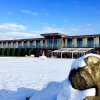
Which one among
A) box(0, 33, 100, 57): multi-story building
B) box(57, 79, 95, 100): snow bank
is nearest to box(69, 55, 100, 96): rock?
box(57, 79, 95, 100): snow bank

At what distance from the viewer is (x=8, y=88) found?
7961 mm

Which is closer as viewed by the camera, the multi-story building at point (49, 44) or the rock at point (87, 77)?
the rock at point (87, 77)

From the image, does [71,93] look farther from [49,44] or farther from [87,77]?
[49,44]

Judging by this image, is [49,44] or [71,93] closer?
[71,93]

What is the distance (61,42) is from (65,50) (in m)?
3.72

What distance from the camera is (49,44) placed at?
55.3 metres

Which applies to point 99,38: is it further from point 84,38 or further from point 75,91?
point 75,91

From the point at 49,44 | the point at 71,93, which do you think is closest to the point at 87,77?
the point at 71,93

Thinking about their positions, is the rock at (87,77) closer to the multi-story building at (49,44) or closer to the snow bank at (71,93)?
the snow bank at (71,93)

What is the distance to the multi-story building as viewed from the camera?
5047cm

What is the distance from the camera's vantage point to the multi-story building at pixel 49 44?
50469 millimetres

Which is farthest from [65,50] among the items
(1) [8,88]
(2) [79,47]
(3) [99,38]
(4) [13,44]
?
(1) [8,88]

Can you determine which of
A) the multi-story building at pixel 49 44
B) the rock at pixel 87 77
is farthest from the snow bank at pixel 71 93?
the multi-story building at pixel 49 44

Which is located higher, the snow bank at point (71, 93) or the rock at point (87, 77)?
the rock at point (87, 77)
